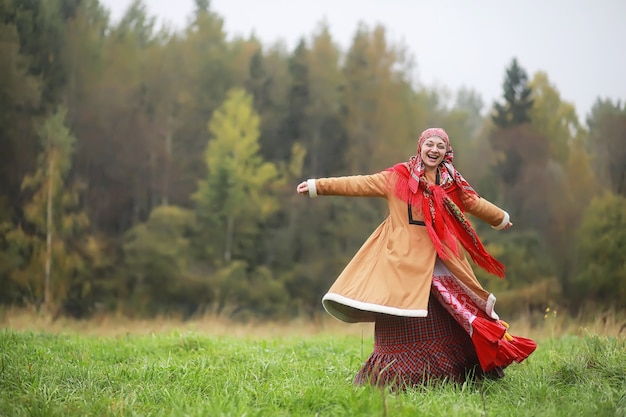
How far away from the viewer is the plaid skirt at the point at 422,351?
4.41 m

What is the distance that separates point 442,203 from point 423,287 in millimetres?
698

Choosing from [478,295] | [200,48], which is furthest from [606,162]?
[478,295]

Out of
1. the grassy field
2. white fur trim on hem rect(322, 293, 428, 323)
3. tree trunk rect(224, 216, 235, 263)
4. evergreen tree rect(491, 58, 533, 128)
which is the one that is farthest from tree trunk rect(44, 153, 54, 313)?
evergreen tree rect(491, 58, 533, 128)

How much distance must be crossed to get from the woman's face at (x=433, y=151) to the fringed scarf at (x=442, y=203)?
0.04 meters

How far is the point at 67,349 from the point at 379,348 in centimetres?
299

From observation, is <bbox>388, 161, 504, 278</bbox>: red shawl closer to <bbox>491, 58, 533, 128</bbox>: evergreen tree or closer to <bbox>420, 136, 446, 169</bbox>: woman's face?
<bbox>420, 136, 446, 169</bbox>: woman's face

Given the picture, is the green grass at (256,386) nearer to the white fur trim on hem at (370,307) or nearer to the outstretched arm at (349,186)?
the white fur trim on hem at (370,307)

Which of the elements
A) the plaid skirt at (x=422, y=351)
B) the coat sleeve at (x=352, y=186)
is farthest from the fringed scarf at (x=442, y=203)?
the plaid skirt at (x=422, y=351)

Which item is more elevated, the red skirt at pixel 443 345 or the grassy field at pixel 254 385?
the red skirt at pixel 443 345

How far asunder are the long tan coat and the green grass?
0.55 m

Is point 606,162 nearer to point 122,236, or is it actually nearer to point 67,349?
point 122,236

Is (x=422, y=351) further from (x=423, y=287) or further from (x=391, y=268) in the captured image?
(x=391, y=268)

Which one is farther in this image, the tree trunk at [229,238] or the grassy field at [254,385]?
the tree trunk at [229,238]

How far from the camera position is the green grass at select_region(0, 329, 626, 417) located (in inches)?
143
